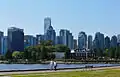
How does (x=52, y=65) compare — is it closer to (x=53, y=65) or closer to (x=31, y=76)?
(x=53, y=65)

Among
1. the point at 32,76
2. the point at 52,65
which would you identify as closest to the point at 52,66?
the point at 52,65

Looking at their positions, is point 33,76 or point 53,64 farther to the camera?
point 53,64

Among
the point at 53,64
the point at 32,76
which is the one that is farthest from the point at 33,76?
the point at 53,64

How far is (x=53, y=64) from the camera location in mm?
57219

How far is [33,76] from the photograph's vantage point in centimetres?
3825

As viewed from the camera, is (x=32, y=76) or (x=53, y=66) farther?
(x=53, y=66)

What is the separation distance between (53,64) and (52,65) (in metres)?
0.46

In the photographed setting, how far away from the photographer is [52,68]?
189 ft

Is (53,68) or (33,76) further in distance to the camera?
(53,68)

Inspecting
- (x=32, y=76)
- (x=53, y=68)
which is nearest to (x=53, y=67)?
(x=53, y=68)

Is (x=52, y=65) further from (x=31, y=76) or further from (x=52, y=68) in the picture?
(x=31, y=76)

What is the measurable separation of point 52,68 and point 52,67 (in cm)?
27

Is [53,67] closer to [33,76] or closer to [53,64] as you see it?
[53,64]

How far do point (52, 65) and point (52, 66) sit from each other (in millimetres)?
174
